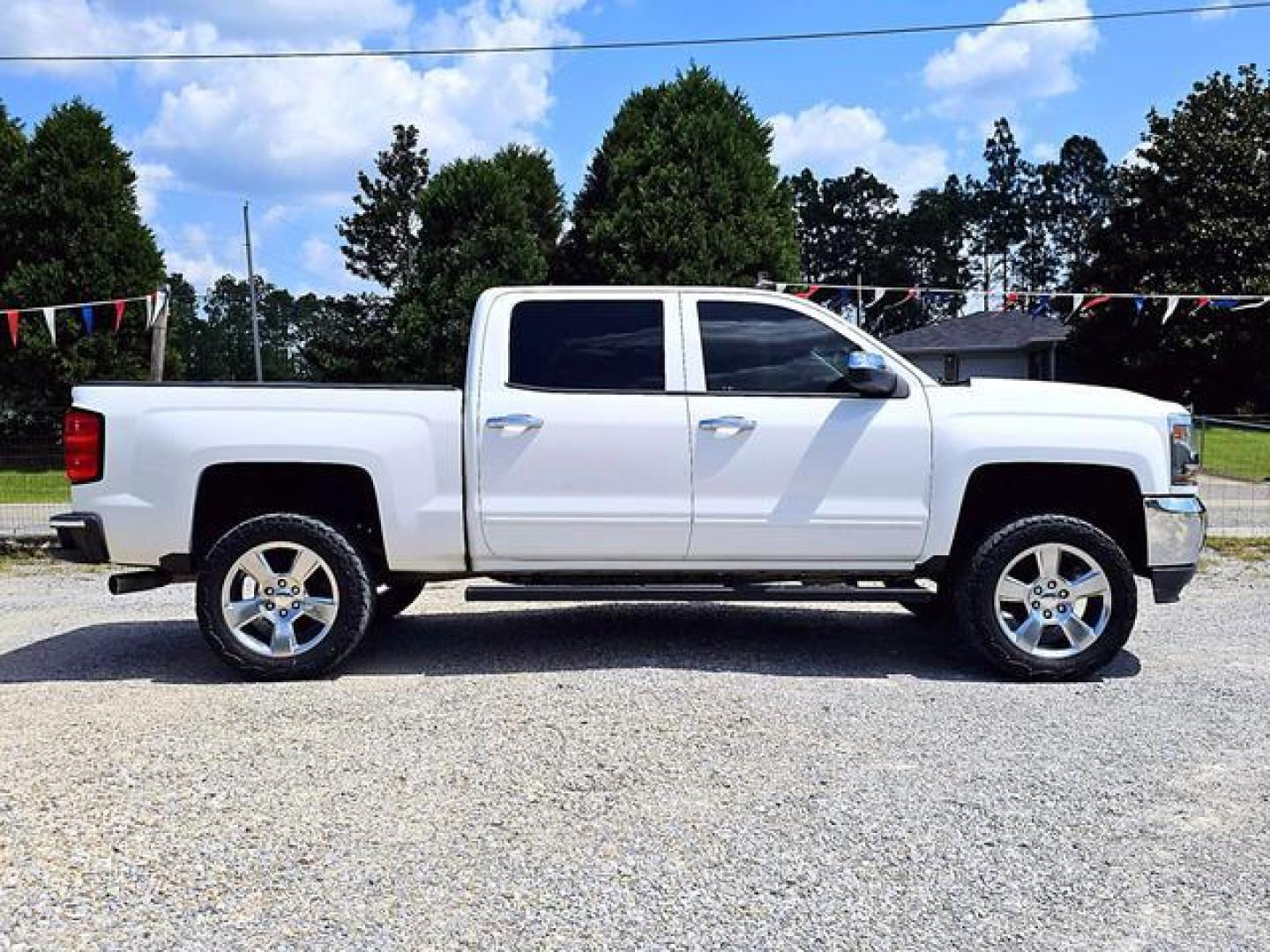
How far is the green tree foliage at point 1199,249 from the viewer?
2822cm

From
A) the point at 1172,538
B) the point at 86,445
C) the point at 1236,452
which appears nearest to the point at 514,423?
the point at 86,445

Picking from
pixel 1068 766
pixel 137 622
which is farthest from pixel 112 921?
pixel 137 622

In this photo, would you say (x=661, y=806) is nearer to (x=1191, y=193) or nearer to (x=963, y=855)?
(x=963, y=855)

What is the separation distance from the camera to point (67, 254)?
1967 cm

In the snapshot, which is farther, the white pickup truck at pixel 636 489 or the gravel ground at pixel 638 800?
the white pickup truck at pixel 636 489

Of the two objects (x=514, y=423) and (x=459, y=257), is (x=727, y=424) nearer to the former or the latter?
(x=514, y=423)

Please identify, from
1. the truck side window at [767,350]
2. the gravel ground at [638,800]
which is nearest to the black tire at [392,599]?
the gravel ground at [638,800]

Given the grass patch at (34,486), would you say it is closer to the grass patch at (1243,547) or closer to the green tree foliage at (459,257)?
the green tree foliage at (459,257)

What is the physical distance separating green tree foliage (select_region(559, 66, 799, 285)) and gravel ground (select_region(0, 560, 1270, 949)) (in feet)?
41.7

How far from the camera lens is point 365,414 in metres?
5.74

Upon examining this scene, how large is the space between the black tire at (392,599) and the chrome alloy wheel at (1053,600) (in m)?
3.44

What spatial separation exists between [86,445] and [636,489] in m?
2.78

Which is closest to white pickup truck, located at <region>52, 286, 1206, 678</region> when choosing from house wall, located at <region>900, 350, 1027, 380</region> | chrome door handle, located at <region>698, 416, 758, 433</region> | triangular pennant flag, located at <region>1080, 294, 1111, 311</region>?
chrome door handle, located at <region>698, 416, 758, 433</region>

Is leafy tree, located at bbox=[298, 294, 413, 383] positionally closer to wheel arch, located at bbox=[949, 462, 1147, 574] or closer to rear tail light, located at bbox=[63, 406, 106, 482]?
rear tail light, located at bbox=[63, 406, 106, 482]
